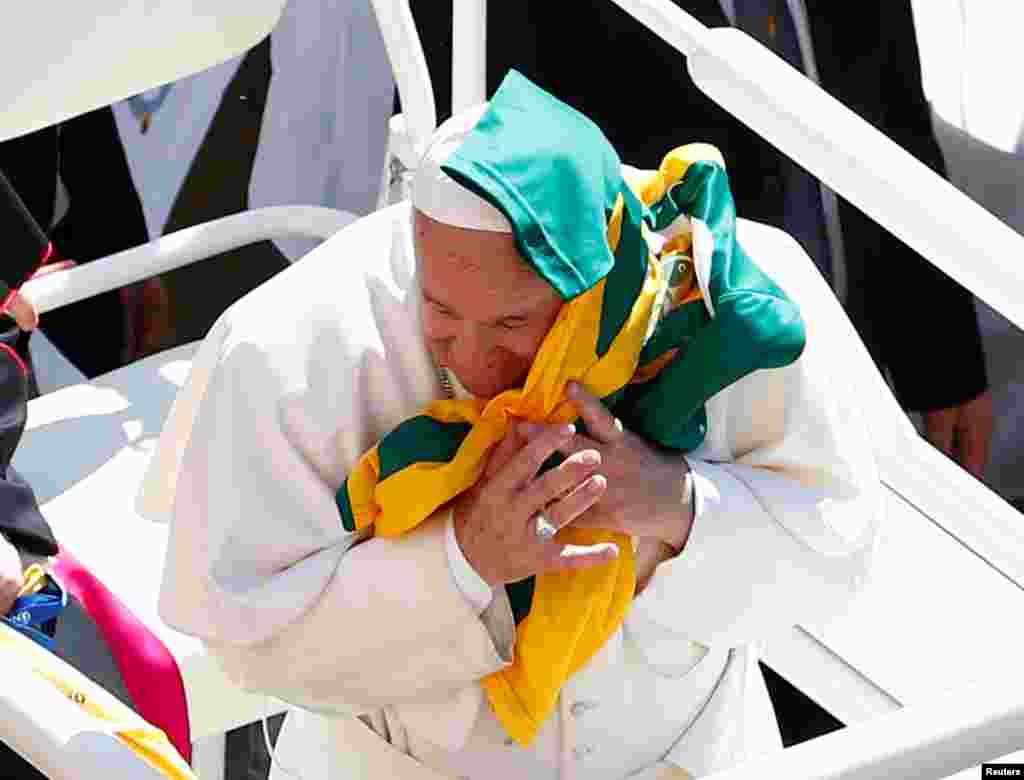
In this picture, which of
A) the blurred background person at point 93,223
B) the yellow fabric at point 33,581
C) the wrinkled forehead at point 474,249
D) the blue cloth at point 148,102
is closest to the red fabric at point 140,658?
the yellow fabric at point 33,581

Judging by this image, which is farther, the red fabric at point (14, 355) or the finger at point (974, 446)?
the finger at point (974, 446)

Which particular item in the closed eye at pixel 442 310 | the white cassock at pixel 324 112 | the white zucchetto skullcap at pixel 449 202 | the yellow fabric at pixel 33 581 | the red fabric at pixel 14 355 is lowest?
the white cassock at pixel 324 112

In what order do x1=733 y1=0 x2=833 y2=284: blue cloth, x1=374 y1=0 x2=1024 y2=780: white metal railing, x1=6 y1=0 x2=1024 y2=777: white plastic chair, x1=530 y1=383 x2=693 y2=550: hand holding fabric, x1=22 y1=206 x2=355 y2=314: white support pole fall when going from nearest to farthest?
x1=374 y1=0 x2=1024 y2=780: white metal railing < x1=530 y1=383 x2=693 y2=550: hand holding fabric < x1=6 y1=0 x2=1024 y2=777: white plastic chair < x1=22 y1=206 x2=355 y2=314: white support pole < x1=733 y1=0 x2=833 y2=284: blue cloth

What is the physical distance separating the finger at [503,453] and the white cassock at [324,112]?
162 cm

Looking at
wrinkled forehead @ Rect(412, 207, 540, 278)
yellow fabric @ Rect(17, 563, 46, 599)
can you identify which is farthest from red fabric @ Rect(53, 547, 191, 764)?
wrinkled forehead @ Rect(412, 207, 540, 278)

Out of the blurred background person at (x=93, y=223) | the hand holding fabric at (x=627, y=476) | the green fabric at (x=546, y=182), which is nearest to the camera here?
the green fabric at (x=546, y=182)

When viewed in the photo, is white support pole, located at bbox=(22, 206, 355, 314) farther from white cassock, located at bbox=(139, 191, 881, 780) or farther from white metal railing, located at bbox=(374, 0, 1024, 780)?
white cassock, located at bbox=(139, 191, 881, 780)

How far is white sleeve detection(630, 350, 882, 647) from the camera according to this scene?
1354 millimetres

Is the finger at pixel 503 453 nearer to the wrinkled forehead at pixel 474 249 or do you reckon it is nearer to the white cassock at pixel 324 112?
the wrinkled forehead at pixel 474 249

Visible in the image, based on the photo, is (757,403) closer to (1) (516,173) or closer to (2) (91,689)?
(1) (516,173)

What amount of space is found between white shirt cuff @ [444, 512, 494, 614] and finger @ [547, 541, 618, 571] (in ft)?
0.18

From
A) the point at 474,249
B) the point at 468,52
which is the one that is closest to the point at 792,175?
the point at 468,52

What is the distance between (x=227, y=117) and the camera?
9.70ft

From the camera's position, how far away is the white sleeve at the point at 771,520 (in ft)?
4.44
